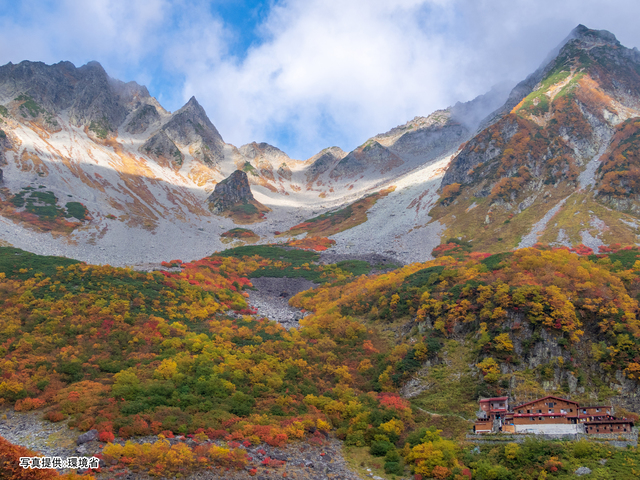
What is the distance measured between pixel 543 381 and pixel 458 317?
7907 millimetres

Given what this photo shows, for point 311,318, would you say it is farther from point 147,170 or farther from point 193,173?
point 193,173

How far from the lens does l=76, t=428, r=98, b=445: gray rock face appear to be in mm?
17094

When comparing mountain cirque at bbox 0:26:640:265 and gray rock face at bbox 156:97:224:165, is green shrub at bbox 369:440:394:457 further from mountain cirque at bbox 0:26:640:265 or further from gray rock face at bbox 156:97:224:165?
gray rock face at bbox 156:97:224:165

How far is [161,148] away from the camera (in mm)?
152875

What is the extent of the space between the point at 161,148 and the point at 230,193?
4375cm

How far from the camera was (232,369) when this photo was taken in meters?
27.0

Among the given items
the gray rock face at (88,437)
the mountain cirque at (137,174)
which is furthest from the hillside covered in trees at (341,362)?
the mountain cirque at (137,174)

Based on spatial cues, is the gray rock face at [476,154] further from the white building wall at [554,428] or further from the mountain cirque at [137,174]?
the white building wall at [554,428]

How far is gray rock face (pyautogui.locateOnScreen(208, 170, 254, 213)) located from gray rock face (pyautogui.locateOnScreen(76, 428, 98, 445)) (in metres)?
112

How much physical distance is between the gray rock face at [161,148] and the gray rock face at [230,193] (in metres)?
34.1

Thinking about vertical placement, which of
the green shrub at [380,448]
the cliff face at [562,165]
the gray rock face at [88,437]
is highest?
the cliff face at [562,165]

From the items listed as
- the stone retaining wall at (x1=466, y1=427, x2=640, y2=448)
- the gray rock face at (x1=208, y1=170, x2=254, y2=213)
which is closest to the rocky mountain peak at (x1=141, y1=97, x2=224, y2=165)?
the gray rock face at (x1=208, y1=170, x2=254, y2=213)

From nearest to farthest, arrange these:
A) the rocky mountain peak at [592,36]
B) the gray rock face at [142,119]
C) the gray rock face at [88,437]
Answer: the gray rock face at [88,437]
the rocky mountain peak at [592,36]
the gray rock face at [142,119]

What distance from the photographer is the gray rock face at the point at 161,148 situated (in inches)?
5915
